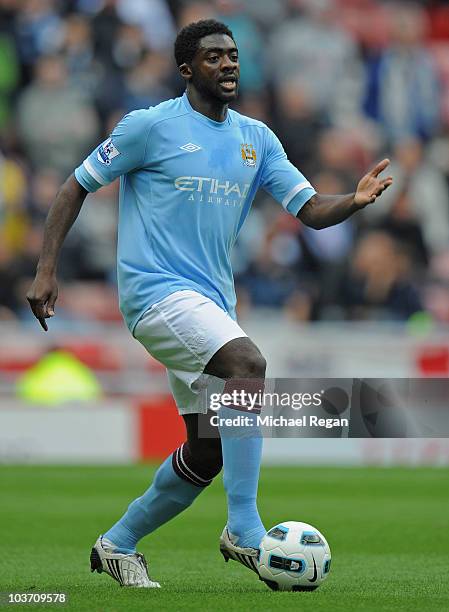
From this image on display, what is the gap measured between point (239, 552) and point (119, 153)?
5.65ft

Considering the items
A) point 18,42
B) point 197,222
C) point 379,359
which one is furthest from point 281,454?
point 197,222

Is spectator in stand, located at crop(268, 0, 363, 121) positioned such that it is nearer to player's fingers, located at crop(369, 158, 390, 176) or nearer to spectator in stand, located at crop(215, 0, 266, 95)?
spectator in stand, located at crop(215, 0, 266, 95)

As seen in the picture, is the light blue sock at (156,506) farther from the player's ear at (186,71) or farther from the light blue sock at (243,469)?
the player's ear at (186,71)

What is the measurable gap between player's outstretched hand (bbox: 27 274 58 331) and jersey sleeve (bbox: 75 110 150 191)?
48cm

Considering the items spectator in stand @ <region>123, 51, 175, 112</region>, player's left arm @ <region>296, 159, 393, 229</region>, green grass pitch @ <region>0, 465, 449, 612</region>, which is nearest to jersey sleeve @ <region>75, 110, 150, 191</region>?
player's left arm @ <region>296, 159, 393, 229</region>

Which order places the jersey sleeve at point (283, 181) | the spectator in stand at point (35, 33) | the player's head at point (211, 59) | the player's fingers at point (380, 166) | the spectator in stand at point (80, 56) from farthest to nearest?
the spectator in stand at point (35, 33) → the spectator in stand at point (80, 56) → the jersey sleeve at point (283, 181) → the player's head at point (211, 59) → the player's fingers at point (380, 166)

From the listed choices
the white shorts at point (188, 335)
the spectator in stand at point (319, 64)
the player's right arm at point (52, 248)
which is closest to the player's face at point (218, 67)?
the player's right arm at point (52, 248)

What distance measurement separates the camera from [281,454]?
15.2m

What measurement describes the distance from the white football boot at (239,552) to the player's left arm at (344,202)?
138 centimetres

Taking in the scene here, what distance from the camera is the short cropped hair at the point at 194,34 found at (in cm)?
629

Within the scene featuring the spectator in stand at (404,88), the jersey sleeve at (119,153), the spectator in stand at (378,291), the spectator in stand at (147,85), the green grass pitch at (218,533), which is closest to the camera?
the green grass pitch at (218,533)

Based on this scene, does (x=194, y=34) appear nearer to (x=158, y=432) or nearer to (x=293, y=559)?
(x=293, y=559)

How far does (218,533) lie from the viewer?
8938mm

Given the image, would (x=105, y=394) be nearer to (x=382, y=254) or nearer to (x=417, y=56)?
(x=382, y=254)
